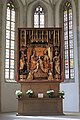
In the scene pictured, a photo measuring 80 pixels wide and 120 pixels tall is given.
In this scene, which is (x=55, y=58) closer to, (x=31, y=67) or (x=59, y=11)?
(x=31, y=67)

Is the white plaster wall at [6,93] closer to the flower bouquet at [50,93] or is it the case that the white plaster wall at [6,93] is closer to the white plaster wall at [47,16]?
the white plaster wall at [47,16]

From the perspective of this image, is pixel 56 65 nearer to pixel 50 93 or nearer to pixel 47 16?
pixel 50 93

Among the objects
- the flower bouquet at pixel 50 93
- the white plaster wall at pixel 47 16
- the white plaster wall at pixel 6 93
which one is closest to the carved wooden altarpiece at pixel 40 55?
the flower bouquet at pixel 50 93

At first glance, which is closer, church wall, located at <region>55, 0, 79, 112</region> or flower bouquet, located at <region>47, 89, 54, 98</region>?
flower bouquet, located at <region>47, 89, 54, 98</region>

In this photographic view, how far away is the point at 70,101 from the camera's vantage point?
23.1 metres

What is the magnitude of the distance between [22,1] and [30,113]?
1128cm

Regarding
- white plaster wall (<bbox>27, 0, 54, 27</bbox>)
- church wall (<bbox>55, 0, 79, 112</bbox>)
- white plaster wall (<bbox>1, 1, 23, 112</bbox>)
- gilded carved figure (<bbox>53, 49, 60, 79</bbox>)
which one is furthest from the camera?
white plaster wall (<bbox>27, 0, 54, 27</bbox>)

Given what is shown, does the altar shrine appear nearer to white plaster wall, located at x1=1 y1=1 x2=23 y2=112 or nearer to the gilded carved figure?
the gilded carved figure

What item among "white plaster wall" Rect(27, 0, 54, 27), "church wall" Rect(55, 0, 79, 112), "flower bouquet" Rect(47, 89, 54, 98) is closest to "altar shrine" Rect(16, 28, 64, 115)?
"flower bouquet" Rect(47, 89, 54, 98)

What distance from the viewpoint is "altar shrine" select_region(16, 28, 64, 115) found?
18619mm

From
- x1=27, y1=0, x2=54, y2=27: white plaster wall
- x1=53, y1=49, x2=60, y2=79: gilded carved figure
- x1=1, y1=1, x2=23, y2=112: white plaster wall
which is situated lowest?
x1=1, y1=1, x2=23, y2=112: white plaster wall

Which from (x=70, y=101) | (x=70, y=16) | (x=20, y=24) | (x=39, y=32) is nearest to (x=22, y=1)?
(x=20, y=24)

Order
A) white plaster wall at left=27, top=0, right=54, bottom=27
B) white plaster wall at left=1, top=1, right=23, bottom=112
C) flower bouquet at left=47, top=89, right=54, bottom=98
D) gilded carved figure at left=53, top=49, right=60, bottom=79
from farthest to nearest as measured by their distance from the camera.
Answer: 1. white plaster wall at left=27, top=0, right=54, bottom=27
2. white plaster wall at left=1, top=1, right=23, bottom=112
3. gilded carved figure at left=53, top=49, right=60, bottom=79
4. flower bouquet at left=47, top=89, right=54, bottom=98

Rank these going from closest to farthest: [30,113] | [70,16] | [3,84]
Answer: [30,113] → [3,84] → [70,16]
